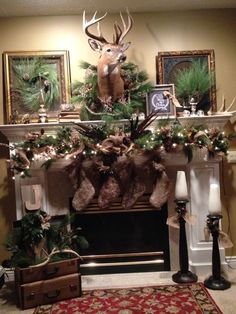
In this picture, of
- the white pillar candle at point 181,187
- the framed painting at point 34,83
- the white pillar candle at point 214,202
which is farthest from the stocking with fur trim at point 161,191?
the framed painting at point 34,83

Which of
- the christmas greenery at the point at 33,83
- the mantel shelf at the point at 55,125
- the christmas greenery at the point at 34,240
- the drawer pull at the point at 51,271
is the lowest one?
the drawer pull at the point at 51,271

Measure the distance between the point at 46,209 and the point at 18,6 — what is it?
→ 5.94ft

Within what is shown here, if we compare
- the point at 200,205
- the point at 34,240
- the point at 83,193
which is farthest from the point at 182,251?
the point at 34,240

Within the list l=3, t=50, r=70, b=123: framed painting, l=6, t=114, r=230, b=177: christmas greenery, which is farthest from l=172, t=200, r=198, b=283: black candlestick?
l=3, t=50, r=70, b=123: framed painting

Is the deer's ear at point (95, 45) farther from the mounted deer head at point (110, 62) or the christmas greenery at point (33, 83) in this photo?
the christmas greenery at point (33, 83)

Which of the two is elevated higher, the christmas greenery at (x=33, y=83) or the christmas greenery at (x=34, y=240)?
the christmas greenery at (x=33, y=83)

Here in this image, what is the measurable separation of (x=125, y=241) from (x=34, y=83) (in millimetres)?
1681

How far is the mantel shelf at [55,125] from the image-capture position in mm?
3090

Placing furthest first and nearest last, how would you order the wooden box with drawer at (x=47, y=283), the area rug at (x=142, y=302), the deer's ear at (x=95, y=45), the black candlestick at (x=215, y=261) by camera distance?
the deer's ear at (x=95, y=45)
the black candlestick at (x=215, y=261)
the wooden box with drawer at (x=47, y=283)
the area rug at (x=142, y=302)

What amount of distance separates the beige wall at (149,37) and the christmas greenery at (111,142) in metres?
0.46

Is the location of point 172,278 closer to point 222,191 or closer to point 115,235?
point 115,235

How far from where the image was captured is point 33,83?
10.6ft

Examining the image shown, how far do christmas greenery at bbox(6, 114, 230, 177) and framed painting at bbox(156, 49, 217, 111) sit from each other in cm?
47

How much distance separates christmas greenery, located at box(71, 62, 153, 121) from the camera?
317cm
